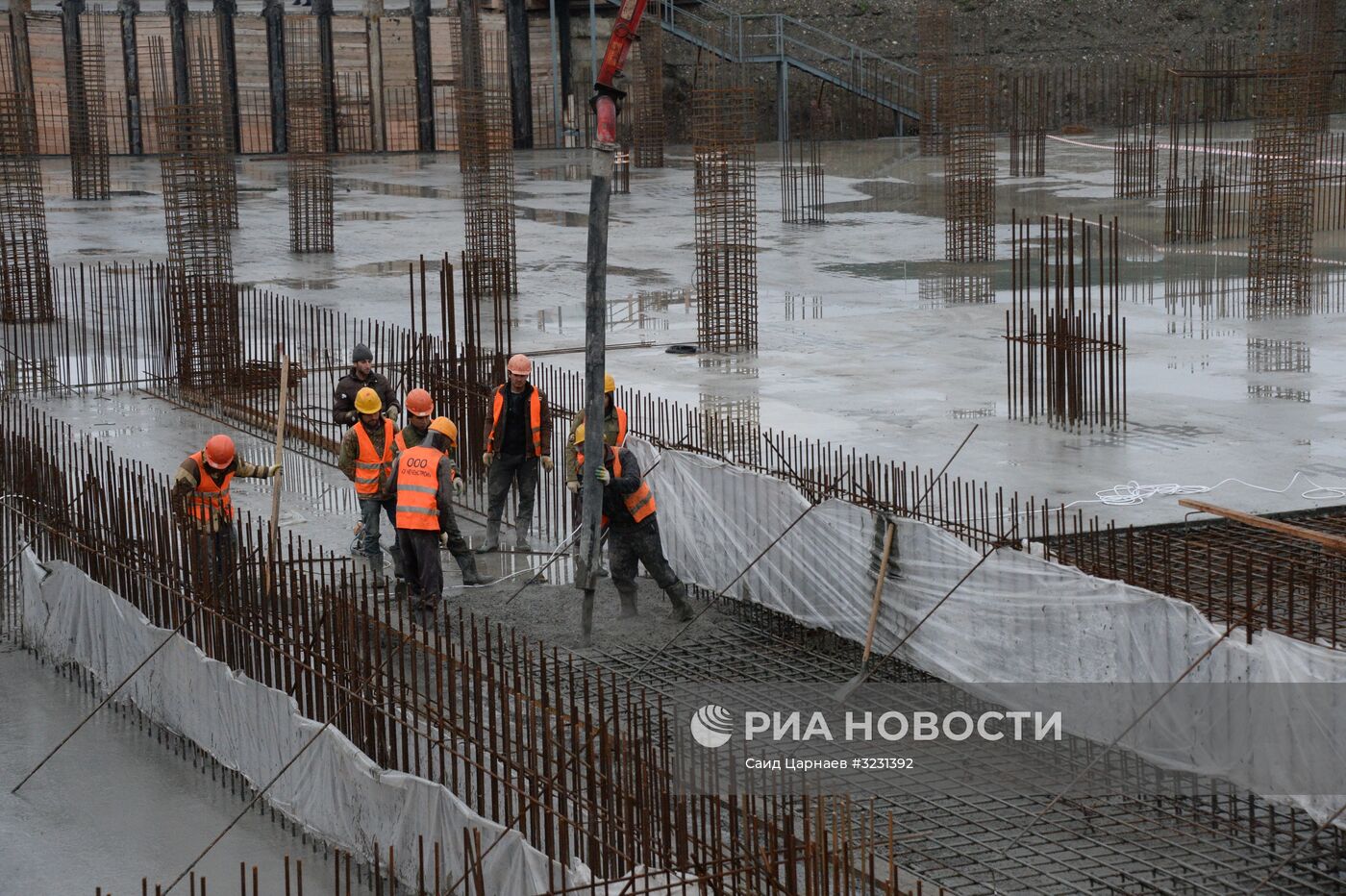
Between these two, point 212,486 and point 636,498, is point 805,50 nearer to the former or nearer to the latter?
point 636,498

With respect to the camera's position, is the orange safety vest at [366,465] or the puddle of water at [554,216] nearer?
the orange safety vest at [366,465]

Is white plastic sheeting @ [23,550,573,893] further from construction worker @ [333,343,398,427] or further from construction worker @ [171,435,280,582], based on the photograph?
construction worker @ [333,343,398,427]

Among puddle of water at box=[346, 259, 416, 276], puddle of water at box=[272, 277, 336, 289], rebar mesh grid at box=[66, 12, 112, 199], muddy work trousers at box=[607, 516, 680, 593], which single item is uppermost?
rebar mesh grid at box=[66, 12, 112, 199]

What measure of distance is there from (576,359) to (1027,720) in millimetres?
11239

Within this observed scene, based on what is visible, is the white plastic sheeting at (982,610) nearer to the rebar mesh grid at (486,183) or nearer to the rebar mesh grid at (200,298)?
the rebar mesh grid at (200,298)

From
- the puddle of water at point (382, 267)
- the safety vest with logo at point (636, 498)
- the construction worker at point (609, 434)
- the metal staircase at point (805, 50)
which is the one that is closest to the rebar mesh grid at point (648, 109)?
the metal staircase at point (805, 50)

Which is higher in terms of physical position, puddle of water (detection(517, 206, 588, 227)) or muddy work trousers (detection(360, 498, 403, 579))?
puddle of water (detection(517, 206, 588, 227))

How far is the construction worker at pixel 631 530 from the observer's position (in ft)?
37.1

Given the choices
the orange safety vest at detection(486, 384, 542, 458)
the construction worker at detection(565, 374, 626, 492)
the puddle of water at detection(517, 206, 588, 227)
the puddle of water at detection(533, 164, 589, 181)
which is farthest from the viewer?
the puddle of water at detection(533, 164, 589, 181)

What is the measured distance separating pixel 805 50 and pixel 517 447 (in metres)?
34.3

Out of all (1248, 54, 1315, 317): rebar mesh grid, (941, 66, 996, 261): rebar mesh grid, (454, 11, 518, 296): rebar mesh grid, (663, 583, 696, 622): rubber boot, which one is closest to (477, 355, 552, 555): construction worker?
(663, 583, 696, 622): rubber boot

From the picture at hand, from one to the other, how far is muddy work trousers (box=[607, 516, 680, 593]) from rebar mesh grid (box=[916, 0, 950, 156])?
23805 millimetres

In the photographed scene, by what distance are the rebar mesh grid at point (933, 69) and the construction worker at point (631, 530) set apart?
23.7 m

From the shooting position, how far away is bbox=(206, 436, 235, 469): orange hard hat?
36.1 feet
